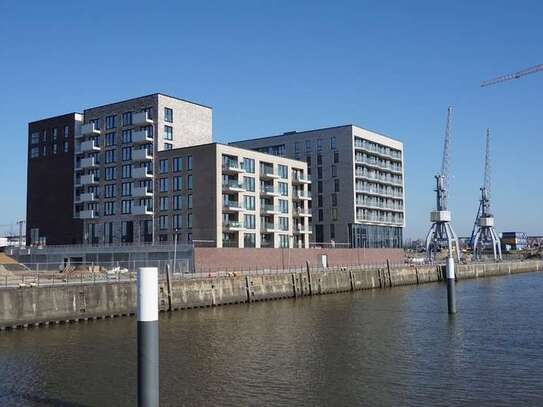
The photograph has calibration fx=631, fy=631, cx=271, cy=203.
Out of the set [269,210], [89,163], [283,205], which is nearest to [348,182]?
[283,205]

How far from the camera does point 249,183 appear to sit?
93.2 m

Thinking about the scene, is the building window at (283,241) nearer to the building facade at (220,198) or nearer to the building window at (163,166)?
the building facade at (220,198)

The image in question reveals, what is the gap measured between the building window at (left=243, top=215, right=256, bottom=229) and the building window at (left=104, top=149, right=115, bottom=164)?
24.1 metres

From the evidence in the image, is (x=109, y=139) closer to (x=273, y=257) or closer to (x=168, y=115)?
(x=168, y=115)

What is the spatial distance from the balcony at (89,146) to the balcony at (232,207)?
84.2 ft

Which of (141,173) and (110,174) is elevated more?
(110,174)

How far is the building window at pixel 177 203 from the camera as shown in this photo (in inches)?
3529

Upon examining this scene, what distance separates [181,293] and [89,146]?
2065 inches

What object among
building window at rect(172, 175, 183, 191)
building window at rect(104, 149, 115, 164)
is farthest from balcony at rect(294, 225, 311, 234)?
building window at rect(104, 149, 115, 164)

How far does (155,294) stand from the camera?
53.6 ft

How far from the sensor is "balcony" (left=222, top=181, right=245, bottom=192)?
88188 millimetres

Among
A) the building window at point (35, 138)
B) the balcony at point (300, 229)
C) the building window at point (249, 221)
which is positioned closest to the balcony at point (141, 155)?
the building window at point (249, 221)

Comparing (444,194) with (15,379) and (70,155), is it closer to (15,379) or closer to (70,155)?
(70,155)

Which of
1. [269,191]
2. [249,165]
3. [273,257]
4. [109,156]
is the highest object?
[109,156]
